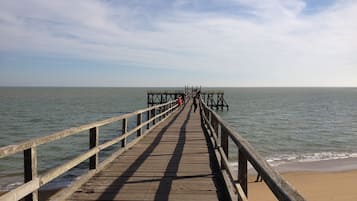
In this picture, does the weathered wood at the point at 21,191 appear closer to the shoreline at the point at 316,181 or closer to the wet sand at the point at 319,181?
the shoreline at the point at 316,181

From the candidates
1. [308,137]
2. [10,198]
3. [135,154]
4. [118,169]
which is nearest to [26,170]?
[10,198]

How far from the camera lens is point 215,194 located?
487 centimetres

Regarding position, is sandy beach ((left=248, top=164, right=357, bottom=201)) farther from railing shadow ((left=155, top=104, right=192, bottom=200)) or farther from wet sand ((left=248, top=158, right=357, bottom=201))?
railing shadow ((left=155, top=104, right=192, bottom=200))

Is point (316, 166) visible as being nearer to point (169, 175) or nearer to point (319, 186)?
Answer: point (319, 186)

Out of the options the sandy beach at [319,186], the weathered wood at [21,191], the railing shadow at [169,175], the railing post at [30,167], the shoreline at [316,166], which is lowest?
the shoreline at [316,166]

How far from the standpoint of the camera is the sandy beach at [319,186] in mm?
12047

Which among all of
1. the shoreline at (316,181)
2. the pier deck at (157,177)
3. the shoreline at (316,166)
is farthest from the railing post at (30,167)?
the shoreline at (316,166)

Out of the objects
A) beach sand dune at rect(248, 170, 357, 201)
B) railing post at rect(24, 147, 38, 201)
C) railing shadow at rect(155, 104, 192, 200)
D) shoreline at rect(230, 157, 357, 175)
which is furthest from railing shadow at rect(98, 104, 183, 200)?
shoreline at rect(230, 157, 357, 175)

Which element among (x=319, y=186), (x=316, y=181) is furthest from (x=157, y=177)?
(x=316, y=181)

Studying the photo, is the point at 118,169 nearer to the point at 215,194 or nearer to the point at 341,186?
the point at 215,194

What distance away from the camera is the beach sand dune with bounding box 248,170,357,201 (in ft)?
39.5

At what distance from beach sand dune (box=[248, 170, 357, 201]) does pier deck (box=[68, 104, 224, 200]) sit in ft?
14.0

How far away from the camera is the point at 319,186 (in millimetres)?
13406

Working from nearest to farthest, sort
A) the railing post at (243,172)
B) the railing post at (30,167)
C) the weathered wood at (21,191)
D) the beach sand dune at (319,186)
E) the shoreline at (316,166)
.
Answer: the weathered wood at (21,191) < the railing post at (30,167) < the railing post at (243,172) < the beach sand dune at (319,186) < the shoreline at (316,166)
